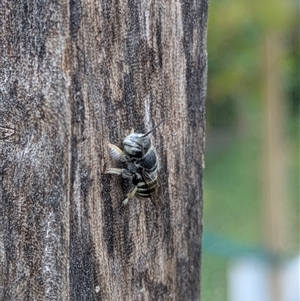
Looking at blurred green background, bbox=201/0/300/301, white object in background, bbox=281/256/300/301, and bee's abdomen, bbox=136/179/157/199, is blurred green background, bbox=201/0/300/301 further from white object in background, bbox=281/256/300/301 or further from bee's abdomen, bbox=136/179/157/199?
bee's abdomen, bbox=136/179/157/199

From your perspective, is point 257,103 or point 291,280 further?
point 257,103

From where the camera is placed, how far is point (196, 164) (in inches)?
48.3

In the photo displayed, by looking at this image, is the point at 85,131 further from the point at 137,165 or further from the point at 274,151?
the point at 274,151

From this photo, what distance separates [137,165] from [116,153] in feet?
0.57

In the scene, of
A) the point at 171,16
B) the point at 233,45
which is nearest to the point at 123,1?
the point at 171,16

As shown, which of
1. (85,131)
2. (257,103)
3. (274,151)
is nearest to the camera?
(85,131)

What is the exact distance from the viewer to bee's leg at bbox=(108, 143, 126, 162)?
3.35 ft

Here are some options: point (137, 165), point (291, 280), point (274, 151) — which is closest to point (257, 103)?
point (274, 151)

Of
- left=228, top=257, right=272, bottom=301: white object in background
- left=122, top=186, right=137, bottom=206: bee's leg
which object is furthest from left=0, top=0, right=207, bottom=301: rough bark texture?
left=228, top=257, right=272, bottom=301: white object in background

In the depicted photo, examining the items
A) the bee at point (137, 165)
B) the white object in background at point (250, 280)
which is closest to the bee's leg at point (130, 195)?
the bee at point (137, 165)

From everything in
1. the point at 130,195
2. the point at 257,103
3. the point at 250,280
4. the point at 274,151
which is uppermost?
the point at 257,103

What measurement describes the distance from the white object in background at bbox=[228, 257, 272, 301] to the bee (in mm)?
3504

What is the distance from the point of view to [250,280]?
4602mm

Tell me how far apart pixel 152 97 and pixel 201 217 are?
322 millimetres
